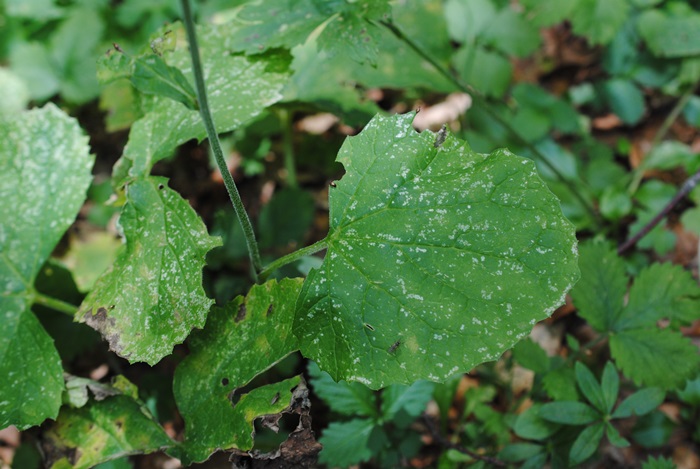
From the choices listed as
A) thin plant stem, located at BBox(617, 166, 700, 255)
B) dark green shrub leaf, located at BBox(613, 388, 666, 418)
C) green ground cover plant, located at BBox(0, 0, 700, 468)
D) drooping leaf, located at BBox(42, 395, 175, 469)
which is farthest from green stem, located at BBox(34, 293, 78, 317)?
thin plant stem, located at BBox(617, 166, 700, 255)

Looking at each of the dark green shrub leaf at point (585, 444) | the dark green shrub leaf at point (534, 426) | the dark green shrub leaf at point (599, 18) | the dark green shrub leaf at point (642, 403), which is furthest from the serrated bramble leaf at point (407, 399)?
the dark green shrub leaf at point (599, 18)

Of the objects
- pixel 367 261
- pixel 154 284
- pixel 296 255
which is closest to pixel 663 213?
pixel 367 261

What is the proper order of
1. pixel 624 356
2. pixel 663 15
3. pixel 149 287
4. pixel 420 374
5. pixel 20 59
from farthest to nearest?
pixel 20 59, pixel 663 15, pixel 624 356, pixel 149 287, pixel 420 374

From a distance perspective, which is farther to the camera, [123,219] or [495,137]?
[495,137]

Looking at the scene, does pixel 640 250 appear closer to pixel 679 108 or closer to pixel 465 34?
pixel 679 108

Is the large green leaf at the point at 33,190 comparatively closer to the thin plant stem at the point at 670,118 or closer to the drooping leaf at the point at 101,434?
the drooping leaf at the point at 101,434

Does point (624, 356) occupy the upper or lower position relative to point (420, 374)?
lower

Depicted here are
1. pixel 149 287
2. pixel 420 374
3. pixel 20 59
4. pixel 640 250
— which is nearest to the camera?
pixel 420 374

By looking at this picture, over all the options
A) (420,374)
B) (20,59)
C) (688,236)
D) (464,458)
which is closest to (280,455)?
(420,374)
